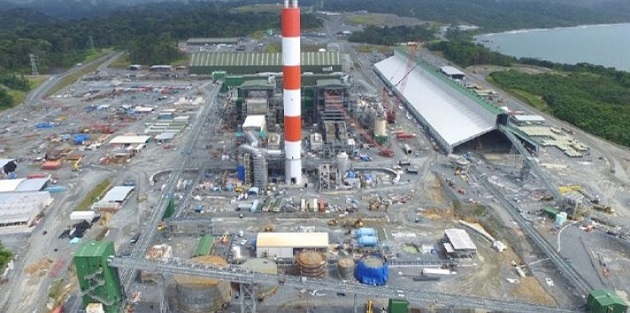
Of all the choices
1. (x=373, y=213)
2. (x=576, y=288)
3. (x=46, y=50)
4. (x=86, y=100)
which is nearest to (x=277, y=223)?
(x=373, y=213)

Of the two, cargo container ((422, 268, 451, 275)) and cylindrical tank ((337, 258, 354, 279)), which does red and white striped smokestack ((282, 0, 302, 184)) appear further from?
cargo container ((422, 268, 451, 275))

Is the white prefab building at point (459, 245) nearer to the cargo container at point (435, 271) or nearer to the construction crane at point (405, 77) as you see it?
the cargo container at point (435, 271)

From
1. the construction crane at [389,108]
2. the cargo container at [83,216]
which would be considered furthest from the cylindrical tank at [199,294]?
the construction crane at [389,108]

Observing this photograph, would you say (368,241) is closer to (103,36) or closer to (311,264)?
(311,264)

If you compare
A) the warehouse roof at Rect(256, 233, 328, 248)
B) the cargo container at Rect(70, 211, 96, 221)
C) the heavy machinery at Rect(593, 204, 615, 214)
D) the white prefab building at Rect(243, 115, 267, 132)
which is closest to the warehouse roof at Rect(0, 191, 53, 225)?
the cargo container at Rect(70, 211, 96, 221)

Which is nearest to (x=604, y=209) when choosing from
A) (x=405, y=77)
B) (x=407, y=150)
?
(x=407, y=150)

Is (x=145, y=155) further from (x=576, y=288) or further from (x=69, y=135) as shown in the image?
Answer: (x=576, y=288)
